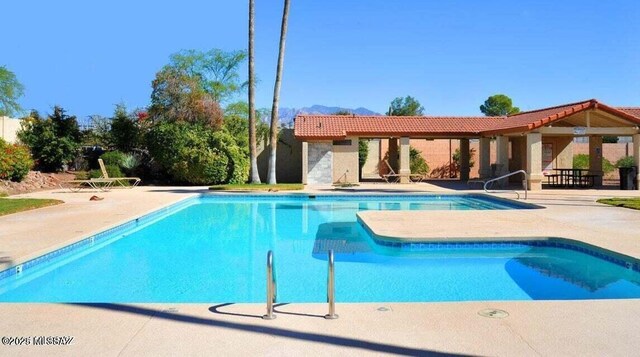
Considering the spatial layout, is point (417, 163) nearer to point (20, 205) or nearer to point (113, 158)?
point (113, 158)

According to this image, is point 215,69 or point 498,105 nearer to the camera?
point 215,69

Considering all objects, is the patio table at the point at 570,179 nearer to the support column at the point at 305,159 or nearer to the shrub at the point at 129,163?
the support column at the point at 305,159

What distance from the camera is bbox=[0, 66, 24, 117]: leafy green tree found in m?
46.0

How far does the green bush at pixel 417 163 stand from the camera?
2945cm

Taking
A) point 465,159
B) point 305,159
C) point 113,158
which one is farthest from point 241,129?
point 465,159

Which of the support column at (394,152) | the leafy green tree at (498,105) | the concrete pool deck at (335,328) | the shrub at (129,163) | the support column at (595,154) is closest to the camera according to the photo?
the concrete pool deck at (335,328)

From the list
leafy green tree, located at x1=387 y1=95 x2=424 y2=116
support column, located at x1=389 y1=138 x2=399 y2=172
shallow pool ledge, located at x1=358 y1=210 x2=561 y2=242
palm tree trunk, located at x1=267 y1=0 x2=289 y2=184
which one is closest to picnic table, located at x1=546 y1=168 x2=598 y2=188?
support column, located at x1=389 y1=138 x2=399 y2=172

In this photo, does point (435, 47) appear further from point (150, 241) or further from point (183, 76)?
point (150, 241)

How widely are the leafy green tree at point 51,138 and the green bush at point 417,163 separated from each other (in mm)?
16928

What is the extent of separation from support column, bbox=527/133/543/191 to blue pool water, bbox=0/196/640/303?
35.0ft

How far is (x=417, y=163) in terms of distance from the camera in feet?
96.9

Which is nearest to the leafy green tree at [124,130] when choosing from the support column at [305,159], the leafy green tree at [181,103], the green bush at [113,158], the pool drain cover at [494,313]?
the leafy green tree at [181,103]

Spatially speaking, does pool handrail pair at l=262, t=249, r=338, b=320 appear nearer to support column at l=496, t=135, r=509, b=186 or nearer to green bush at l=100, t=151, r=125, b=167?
support column at l=496, t=135, r=509, b=186

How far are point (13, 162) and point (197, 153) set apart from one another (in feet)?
23.0
